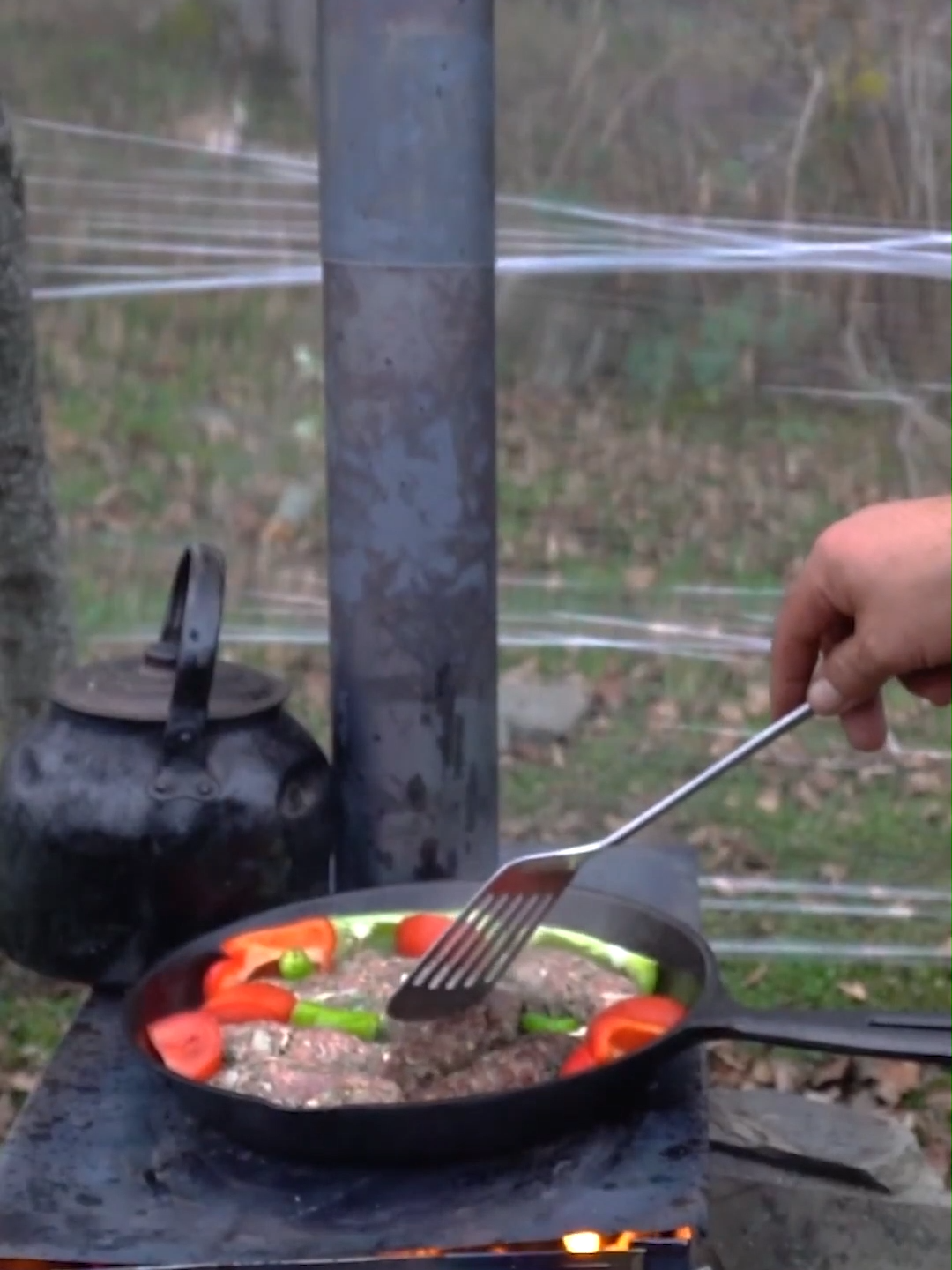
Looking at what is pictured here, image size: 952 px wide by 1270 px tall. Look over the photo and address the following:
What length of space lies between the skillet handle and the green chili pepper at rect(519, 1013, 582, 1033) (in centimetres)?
19

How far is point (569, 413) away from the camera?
486cm

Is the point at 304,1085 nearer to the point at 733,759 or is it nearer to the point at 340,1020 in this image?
the point at 340,1020

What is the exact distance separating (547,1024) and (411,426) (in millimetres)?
887

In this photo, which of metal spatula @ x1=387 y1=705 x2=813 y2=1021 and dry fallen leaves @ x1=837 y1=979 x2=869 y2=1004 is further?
dry fallen leaves @ x1=837 y1=979 x2=869 y2=1004

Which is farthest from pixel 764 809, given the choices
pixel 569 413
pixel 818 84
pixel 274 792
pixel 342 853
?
pixel 274 792

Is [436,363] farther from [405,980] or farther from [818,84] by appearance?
[818,84]

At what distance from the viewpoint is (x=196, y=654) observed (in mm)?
2416

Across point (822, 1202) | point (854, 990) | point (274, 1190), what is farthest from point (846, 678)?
point (854, 990)

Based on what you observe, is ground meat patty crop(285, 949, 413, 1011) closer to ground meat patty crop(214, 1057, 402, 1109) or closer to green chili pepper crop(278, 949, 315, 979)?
green chili pepper crop(278, 949, 315, 979)

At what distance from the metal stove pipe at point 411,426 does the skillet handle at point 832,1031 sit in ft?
2.43

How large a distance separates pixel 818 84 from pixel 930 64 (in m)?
0.25

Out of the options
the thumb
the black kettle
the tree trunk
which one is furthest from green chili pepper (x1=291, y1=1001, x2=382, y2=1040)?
the tree trunk

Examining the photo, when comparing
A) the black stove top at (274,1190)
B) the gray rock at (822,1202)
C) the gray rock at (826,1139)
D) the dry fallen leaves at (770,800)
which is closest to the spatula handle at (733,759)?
the black stove top at (274,1190)

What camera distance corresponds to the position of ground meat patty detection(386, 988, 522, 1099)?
208cm
